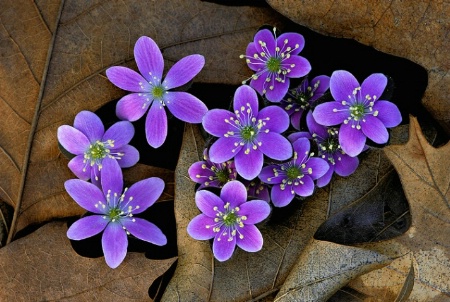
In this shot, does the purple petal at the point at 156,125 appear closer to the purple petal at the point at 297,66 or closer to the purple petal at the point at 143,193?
the purple petal at the point at 143,193

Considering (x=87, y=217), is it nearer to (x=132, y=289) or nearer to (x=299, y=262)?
(x=132, y=289)

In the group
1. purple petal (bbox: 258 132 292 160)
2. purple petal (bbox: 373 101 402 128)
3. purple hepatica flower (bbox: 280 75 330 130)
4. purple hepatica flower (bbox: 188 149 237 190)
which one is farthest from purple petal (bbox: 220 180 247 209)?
purple petal (bbox: 373 101 402 128)

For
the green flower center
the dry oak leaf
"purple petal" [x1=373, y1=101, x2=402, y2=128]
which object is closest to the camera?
the dry oak leaf

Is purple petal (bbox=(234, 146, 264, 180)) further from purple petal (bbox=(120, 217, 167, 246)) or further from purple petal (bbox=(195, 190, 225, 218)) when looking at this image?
purple petal (bbox=(120, 217, 167, 246))

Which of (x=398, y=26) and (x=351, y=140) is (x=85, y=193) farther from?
(x=398, y=26)

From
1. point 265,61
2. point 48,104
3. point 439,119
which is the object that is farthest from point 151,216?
point 439,119

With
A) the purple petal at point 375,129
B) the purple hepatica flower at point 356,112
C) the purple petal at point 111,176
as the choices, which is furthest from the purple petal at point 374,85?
the purple petal at point 111,176

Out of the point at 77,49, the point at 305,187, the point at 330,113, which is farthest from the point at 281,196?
the point at 77,49
